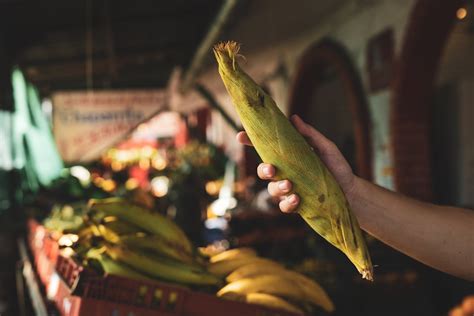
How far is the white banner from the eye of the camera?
5277 millimetres

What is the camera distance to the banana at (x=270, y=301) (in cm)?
194

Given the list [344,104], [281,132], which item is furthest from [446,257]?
[344,104]

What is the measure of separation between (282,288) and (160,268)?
1.54 ft

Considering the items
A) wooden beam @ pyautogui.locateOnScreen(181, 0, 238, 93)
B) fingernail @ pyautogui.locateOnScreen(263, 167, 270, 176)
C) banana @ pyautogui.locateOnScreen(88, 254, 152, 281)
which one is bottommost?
banana @ pyautogui.locateOnScreen(88, 254, 152, 281)

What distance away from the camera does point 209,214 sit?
1022 centimetres

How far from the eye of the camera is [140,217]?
2363 mm

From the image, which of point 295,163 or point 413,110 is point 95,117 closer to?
point 413,110

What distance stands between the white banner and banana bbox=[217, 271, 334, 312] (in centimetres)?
341

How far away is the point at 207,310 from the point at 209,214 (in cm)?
839

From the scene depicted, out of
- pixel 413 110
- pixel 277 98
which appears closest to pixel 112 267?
pixel 413 110

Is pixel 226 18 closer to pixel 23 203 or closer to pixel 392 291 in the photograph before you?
pixel 392 291

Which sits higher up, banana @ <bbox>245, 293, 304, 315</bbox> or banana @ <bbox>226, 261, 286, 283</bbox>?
banana @ <bbox>226, 261, 286, 283</bbox>

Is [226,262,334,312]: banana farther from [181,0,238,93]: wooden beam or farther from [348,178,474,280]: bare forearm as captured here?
[181,0,238,93]: wooden beam

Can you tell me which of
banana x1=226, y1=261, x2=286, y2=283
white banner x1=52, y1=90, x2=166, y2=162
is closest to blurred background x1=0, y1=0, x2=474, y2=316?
white banner x1=52, y1=90, x2=166, y2=162
